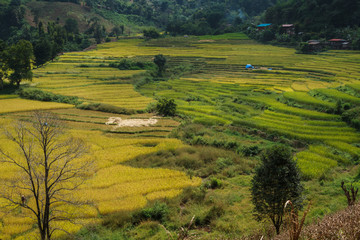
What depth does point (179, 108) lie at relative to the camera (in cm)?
3075

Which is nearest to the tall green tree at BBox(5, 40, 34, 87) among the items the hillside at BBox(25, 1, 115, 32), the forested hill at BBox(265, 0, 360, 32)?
the hillside at BBox(25, 1, 115, 32)

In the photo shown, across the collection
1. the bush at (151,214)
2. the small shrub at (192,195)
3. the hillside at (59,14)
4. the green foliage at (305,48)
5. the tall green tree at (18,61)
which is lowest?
the small shrub at (192,195)

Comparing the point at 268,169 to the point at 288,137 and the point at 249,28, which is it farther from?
the point at 249,28

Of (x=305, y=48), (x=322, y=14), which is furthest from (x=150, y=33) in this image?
(x=322, y=14)

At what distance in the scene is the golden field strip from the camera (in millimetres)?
15188

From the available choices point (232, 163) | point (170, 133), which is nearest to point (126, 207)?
point (232, 163)

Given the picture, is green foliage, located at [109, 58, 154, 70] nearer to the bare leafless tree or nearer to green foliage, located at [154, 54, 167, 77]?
green foliage, located at [154, 54, 167, 77]

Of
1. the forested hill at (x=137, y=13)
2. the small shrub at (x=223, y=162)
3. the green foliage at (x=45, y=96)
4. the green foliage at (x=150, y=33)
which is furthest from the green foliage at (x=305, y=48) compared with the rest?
the small shrub at (x=223, y=162)

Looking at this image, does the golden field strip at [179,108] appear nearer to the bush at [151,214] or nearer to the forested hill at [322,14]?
the bush at [151,214]

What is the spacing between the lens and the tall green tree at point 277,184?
10016mm

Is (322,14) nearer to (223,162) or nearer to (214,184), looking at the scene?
(223,162)

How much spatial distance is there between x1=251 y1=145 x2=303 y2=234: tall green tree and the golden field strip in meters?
5.61

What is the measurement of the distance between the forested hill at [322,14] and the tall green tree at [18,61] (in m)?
63.3

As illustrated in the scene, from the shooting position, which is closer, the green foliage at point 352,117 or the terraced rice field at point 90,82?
the green foliage at point 352,117
